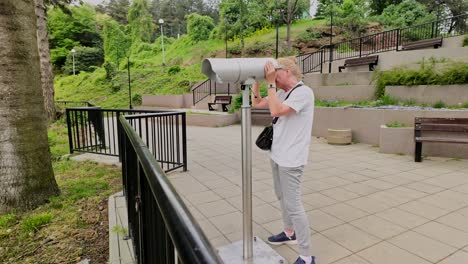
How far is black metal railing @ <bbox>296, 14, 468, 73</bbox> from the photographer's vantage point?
13.6m

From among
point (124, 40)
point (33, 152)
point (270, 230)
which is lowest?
point (270, 230)

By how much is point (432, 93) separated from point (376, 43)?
10457 mm

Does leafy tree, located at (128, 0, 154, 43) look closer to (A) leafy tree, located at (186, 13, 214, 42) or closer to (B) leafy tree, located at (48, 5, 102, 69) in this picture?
(B) leafy tree, located at (48, 5, 102, 69)

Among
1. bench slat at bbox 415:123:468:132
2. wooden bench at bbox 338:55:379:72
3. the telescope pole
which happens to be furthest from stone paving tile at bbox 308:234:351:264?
wooden bench at bbox 338:55:379:72

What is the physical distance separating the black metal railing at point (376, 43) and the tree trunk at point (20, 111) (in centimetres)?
1077

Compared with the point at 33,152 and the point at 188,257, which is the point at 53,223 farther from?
the point at 188,257

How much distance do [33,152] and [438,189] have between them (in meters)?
5.35

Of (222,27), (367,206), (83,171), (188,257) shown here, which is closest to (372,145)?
(367,206)

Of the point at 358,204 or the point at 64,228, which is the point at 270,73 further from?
the point at 64,228

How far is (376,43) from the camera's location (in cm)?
1661

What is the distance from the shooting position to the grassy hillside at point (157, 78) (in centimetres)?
2184

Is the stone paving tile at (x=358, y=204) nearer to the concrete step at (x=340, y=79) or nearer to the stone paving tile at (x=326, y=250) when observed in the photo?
A: the stone paving tile at (x=326, y=250)

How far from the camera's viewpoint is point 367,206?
372 centimetres

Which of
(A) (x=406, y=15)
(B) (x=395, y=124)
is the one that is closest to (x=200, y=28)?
(A) (x=406, y=15)
